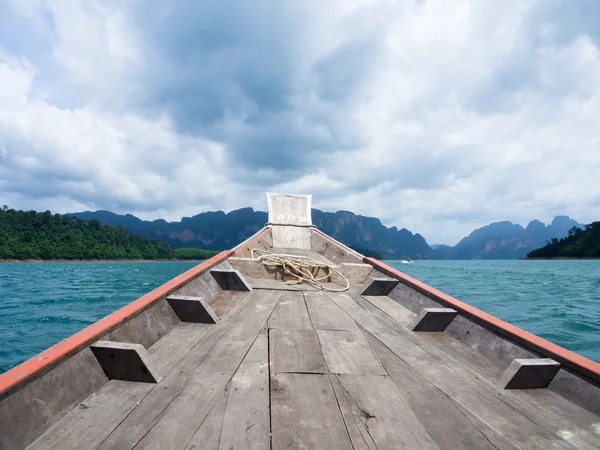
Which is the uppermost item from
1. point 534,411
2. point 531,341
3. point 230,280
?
point 230,280

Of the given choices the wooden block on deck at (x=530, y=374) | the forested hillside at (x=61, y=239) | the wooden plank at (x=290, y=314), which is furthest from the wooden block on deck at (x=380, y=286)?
the forested hillside at (x=61, y=239)

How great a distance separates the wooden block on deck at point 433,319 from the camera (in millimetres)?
3066

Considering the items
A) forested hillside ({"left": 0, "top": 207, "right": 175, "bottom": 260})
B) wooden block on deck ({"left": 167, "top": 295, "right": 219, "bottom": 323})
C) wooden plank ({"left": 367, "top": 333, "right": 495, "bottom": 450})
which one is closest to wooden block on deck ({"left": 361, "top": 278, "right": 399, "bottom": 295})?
wooden plank ({"left": 367, "top": 333, "right": 495, "bottom": 450})

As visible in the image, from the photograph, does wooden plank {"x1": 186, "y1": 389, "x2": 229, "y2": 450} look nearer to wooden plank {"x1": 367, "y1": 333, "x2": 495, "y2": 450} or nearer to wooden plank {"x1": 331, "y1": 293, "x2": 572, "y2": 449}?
wooden plank {"x1": 367, "y1": 333, "x2": 495, "y2": 450}

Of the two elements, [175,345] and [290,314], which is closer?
[175,345]

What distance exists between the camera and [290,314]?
3.35 m

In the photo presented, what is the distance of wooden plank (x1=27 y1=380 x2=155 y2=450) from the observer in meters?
1.47

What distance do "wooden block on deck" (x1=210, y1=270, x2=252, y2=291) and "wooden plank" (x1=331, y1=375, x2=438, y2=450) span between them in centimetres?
225

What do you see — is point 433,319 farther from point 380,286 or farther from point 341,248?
point 341,248

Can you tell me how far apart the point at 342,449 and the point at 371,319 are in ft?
6.47

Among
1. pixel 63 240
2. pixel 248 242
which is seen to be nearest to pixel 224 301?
pixel 248 242

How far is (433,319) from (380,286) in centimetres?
129

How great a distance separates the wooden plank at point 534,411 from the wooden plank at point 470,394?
23 millimetres

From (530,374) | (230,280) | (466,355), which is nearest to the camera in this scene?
(530,374)
